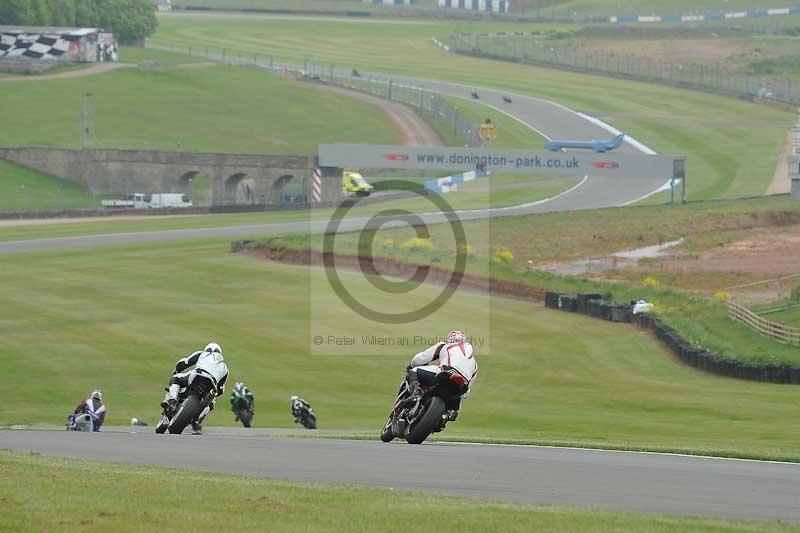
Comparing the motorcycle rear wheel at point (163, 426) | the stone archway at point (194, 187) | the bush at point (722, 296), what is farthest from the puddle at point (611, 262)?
the motorcycle rear wheel at point (163, 426)

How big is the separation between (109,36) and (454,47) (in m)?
51.6

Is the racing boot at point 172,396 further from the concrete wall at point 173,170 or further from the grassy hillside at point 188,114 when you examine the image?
the grassy hillside at point 188,114

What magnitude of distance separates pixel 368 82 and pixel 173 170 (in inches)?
1945

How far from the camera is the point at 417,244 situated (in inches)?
2286

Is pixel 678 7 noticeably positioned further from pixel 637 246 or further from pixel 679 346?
pixel 679 346

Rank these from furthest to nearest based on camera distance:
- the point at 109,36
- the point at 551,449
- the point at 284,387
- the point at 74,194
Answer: the point at 109,36
the point at 74,194
the point at 284,387
the point at 551,449

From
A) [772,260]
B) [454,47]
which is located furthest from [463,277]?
[454,47]

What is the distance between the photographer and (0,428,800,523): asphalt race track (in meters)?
13.5

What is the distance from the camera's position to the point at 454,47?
548 feet

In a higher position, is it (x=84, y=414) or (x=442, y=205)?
(x=84, y=414)

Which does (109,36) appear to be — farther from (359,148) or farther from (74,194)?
(359,148)

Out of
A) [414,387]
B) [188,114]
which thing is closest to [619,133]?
[188,114]

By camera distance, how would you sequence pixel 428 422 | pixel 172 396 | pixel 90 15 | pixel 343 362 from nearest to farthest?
pixel 428 422, pixel 172 396, pixel 343 362, pixel 90 15

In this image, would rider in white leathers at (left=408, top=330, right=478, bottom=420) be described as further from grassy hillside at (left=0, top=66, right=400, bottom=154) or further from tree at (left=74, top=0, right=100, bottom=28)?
tree at (left=74, top=0, right=100, bottom=28)
